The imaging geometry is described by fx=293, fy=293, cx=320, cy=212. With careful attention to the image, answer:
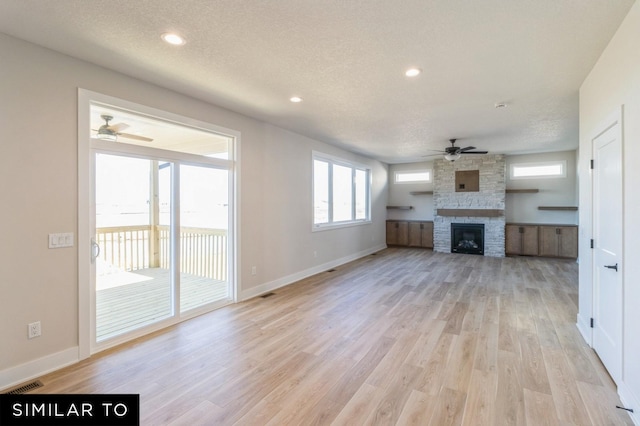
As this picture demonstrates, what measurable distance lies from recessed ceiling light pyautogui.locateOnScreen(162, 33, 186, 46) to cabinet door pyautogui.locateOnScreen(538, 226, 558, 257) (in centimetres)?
899

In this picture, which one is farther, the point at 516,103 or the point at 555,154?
the point at 555,154

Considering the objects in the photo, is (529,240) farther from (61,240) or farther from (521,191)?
(61,240)

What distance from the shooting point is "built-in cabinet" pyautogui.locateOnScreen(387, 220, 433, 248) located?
9.30m

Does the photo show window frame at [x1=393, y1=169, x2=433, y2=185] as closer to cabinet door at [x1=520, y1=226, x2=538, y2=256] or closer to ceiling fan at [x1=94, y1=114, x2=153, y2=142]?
cabinet door at [x1=520, y1=226, x2=538, y2=256]

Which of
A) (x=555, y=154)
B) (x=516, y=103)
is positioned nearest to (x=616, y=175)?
(x=516, y=103)

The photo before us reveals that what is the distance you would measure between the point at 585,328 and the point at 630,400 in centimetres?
133

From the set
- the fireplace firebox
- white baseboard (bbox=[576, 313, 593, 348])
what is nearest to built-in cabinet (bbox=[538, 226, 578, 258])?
the fireplace firebox

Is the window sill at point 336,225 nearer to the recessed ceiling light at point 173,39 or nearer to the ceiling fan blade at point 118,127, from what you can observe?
the ceiling fan blade at point 118,127

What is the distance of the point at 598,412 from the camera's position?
6.64 feet

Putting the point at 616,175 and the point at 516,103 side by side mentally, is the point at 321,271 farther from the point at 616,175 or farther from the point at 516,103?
the point at 616,175

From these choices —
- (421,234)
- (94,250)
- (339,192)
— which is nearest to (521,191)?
(421,234)

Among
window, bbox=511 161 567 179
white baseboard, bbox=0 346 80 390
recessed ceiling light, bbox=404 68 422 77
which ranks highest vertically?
recessed ceiling light, bbox=404 68 422 77

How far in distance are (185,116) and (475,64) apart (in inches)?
129

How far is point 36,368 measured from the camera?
8.11 feet
